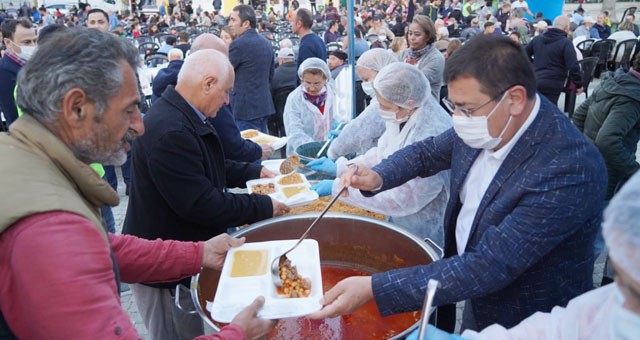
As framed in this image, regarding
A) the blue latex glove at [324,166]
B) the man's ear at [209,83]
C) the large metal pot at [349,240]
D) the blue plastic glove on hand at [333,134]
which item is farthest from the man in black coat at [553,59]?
the man's ear at [209,83]

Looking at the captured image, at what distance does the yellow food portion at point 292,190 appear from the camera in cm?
251

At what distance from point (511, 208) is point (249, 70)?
423cm

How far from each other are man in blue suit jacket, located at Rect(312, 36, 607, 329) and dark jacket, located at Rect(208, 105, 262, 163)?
1740 mm

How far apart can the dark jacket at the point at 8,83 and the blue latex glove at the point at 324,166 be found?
2689mm

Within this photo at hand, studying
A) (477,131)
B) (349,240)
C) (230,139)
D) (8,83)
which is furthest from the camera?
(8,83)

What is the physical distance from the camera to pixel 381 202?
2.20 m

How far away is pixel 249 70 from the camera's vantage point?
5.12 meters

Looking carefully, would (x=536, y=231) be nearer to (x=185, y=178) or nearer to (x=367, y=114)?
(x=185, y=178)

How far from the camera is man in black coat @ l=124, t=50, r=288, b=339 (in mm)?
1808

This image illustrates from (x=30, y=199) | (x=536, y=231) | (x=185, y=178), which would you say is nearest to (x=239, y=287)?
(x=185, y=178)

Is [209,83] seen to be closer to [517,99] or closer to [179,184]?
[179,184]

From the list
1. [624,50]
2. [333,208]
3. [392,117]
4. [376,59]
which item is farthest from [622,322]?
[624,50]

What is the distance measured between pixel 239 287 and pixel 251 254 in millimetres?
187

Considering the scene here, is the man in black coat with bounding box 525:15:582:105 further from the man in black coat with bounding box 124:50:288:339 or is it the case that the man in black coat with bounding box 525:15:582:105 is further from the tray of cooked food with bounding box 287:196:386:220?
the man in black coat with bounding box 124:50:288:339
